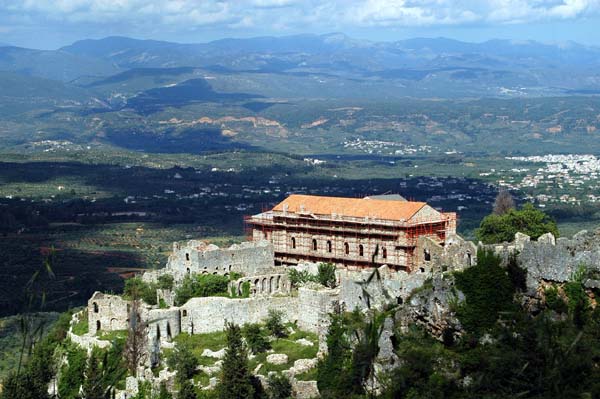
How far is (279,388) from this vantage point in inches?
1708

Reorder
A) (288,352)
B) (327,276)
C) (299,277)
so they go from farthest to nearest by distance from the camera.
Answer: (299,277), (327,276), (288,352)

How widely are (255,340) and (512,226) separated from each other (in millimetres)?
18502

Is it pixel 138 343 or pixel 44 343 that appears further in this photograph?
pixel 44 343

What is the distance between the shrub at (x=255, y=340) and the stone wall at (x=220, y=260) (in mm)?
9064

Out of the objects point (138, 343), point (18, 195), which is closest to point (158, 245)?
point (18, 195)

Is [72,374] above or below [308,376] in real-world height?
below

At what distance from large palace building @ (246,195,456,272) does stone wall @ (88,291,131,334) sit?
13.0m

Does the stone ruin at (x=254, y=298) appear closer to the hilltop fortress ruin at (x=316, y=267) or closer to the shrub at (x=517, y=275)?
the hilltop fortress ruin at (x=316, y=267)

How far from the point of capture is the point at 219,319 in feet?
167

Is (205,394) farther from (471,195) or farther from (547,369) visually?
(471,195)

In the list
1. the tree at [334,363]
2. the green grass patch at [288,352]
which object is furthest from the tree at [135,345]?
the tree at [334,363]

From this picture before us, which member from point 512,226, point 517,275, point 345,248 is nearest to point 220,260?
point 345,248

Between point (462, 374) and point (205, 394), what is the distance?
42.8 ft

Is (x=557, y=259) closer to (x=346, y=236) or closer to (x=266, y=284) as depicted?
(x=266, y=284)
